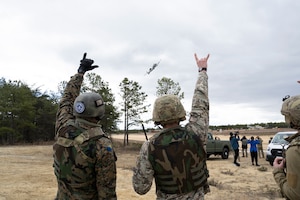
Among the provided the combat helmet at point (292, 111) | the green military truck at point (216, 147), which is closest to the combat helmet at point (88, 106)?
the combat helmet at point (292, 111)

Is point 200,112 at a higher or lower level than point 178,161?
higher

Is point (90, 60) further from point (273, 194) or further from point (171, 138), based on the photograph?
point (273, 194)

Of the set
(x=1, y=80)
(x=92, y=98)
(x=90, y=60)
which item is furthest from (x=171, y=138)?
(x=1, y=80)

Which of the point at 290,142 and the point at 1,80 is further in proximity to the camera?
Answer: the point at 1,80

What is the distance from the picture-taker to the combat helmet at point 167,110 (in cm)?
258

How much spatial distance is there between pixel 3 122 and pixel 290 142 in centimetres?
3662

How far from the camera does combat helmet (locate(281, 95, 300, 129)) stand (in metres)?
2.49

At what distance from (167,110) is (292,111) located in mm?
1015

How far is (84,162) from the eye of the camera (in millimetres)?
2584

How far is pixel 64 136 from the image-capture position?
272 centimetres

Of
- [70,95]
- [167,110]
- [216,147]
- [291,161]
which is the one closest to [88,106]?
[70,95]

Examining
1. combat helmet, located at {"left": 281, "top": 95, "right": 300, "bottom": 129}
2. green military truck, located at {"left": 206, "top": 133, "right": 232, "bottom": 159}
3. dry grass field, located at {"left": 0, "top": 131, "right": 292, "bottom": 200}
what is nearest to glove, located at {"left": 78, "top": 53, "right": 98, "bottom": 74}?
combat helmet, located at {"left": 281, "top": 95, "right": 300, "bottom": 129}

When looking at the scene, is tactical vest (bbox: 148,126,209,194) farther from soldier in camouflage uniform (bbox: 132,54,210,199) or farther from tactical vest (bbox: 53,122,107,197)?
tactical vest (bbox: 53,122,107,197)

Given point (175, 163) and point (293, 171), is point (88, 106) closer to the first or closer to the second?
point (175, 163)
